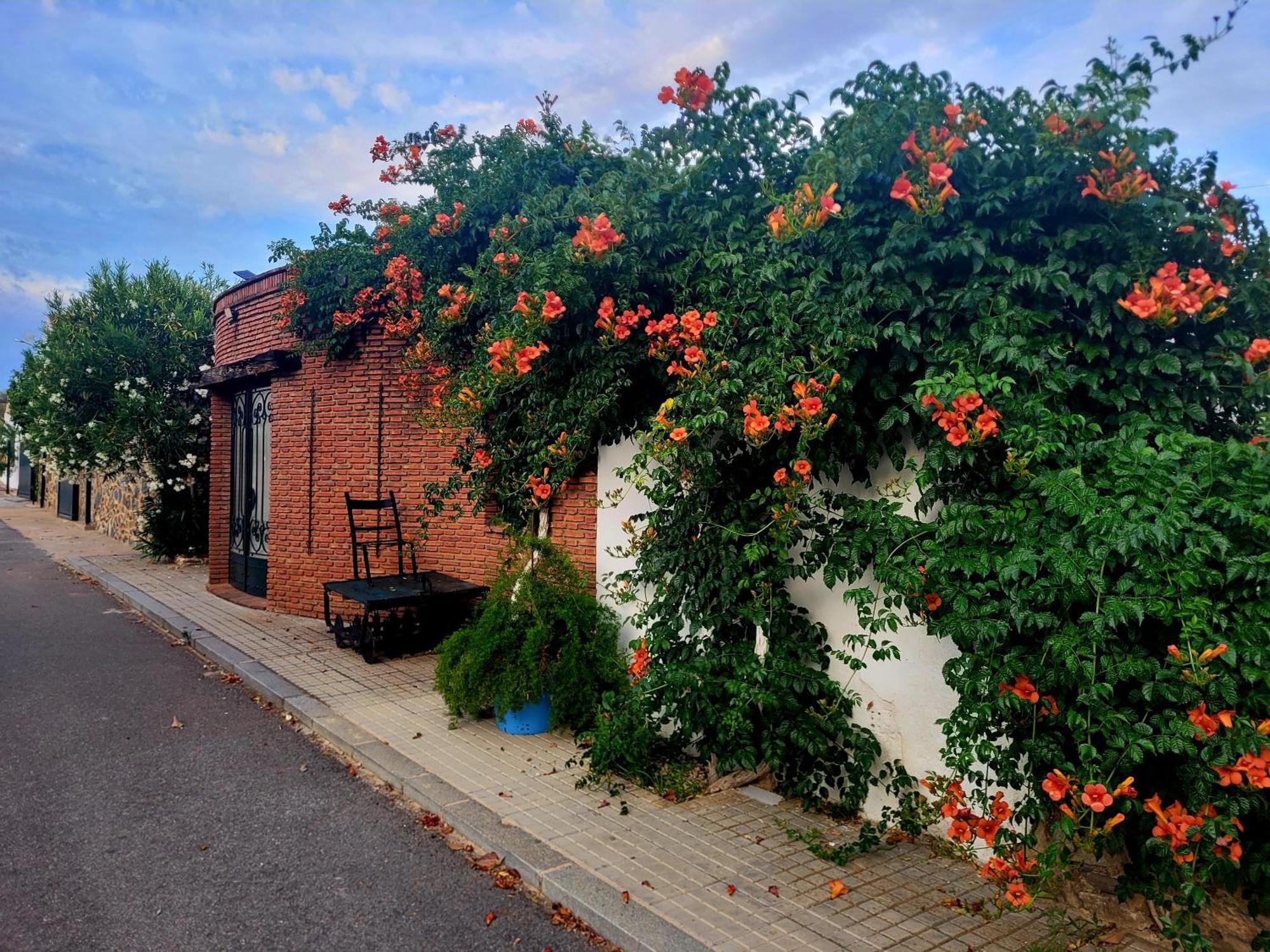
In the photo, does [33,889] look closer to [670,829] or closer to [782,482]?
[670,829]

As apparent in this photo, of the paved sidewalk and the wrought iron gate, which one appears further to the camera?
the wrought iron gate

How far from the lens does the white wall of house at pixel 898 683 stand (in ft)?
13.0

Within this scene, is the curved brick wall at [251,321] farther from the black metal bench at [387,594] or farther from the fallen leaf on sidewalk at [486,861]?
the fallen leaf on sidewalk at [486,861]

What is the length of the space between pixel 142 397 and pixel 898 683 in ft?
43.2

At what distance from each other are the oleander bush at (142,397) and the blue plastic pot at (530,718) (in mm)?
10161

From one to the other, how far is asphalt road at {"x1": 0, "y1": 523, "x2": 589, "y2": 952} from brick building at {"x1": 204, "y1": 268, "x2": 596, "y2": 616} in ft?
7.73

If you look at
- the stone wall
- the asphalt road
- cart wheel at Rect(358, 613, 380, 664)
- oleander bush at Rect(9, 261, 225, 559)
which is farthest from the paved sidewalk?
the stone wall

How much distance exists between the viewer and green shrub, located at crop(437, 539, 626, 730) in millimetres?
5445

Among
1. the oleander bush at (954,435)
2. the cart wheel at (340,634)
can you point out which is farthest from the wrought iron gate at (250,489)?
the oleander bush at (954,435)

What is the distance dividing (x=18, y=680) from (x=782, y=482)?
676cm

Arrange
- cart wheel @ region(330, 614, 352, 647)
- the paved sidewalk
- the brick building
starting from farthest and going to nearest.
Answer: the brick building < cart wheel @ region(330, 614, 352, 647) < the paved sidewalk

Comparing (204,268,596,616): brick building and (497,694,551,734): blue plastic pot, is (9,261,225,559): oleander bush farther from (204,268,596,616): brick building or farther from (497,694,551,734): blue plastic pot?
(497,694,551,734): blue plastic pot

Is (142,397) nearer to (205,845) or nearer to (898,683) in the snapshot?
(205,845)

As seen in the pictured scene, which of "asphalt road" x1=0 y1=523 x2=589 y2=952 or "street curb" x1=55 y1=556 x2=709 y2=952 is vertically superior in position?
"street curb" x1=55 y1=556 x2=709 y2=952
